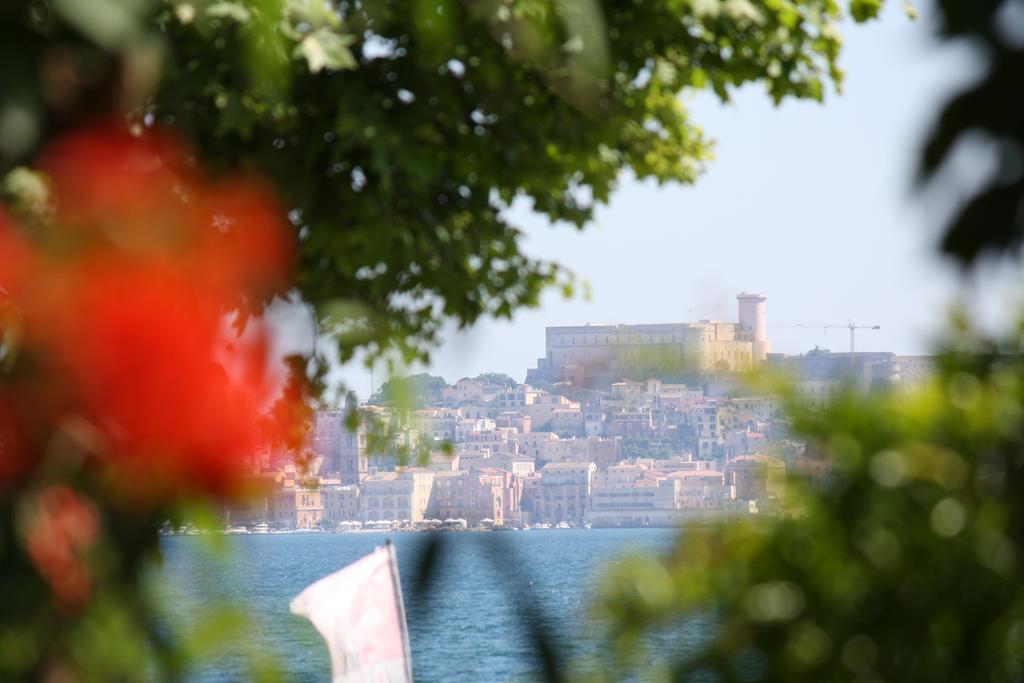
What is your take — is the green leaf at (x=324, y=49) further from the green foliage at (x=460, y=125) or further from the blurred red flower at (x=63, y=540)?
the blurred red flower at (x=63, y=540)

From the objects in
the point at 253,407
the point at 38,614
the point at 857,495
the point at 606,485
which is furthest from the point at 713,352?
the point at 606,485

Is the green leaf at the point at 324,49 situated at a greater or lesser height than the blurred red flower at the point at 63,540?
greater

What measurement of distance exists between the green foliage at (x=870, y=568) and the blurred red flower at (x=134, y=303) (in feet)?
0.76

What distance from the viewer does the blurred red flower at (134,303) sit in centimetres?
58

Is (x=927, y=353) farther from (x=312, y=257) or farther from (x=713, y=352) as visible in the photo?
(x=312, y=257)

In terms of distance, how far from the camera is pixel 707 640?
73 cm

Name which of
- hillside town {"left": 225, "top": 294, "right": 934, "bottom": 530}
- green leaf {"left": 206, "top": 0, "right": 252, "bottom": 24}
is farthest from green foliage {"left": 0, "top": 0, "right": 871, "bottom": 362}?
hillside town {"left": 225, "top": 294, "right": 934, "bottom": 530}

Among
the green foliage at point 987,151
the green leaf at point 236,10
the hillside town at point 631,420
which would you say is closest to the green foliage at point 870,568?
the hillside town at point 631,420

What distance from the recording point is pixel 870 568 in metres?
0.71

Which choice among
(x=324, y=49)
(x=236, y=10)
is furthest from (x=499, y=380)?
(x=324, y=49)

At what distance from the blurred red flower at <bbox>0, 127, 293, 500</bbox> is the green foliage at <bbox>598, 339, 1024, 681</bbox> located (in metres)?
0.23

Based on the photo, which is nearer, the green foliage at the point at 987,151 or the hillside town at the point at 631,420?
the green foliage at the point at 987,151

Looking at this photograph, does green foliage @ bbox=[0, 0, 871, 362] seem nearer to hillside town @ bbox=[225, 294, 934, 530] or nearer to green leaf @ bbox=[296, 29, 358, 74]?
green leaf @ bbox=[296, 29, 358, 74]

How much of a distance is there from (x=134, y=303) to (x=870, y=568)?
362 millimetres
